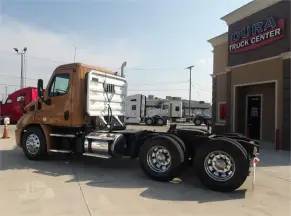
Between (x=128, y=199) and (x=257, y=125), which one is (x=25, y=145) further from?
(x=257, y=125)

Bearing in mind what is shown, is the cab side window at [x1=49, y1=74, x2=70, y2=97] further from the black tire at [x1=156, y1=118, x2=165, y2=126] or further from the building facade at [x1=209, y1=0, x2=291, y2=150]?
the black tire at [x1=156, y1=118, x2=165, y2=126]

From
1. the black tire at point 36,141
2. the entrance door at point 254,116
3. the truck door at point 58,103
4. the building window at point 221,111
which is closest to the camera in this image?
the truck door at point 58,103

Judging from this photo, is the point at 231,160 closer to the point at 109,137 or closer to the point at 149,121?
the point at 109,137

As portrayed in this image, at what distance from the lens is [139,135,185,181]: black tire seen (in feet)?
27.9

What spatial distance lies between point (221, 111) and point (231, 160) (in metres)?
14.5

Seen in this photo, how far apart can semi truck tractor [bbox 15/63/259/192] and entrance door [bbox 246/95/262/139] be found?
9308 mm

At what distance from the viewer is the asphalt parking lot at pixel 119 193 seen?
6.41 metres

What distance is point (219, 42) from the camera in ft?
76.5

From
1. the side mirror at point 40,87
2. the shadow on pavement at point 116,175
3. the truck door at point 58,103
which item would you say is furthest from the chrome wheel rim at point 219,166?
the side mirror at point 40,87

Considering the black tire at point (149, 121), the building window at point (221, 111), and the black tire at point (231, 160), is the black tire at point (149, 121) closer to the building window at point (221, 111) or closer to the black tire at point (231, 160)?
the building window at point (221, 111)

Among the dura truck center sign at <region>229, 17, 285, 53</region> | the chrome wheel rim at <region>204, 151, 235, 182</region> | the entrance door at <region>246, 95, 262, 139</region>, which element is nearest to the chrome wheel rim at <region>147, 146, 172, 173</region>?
the chrome wheel rim at <region>204, 151, 235, 182</region>

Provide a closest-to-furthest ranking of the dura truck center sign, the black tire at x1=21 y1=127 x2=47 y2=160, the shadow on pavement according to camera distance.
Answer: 1. the shadow on pavement
2. the black tire at x1=21 y1=127 x2=47 y2=160
3. the dura truck center sign

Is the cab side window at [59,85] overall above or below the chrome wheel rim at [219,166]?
above

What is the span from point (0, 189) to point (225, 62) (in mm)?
17334
